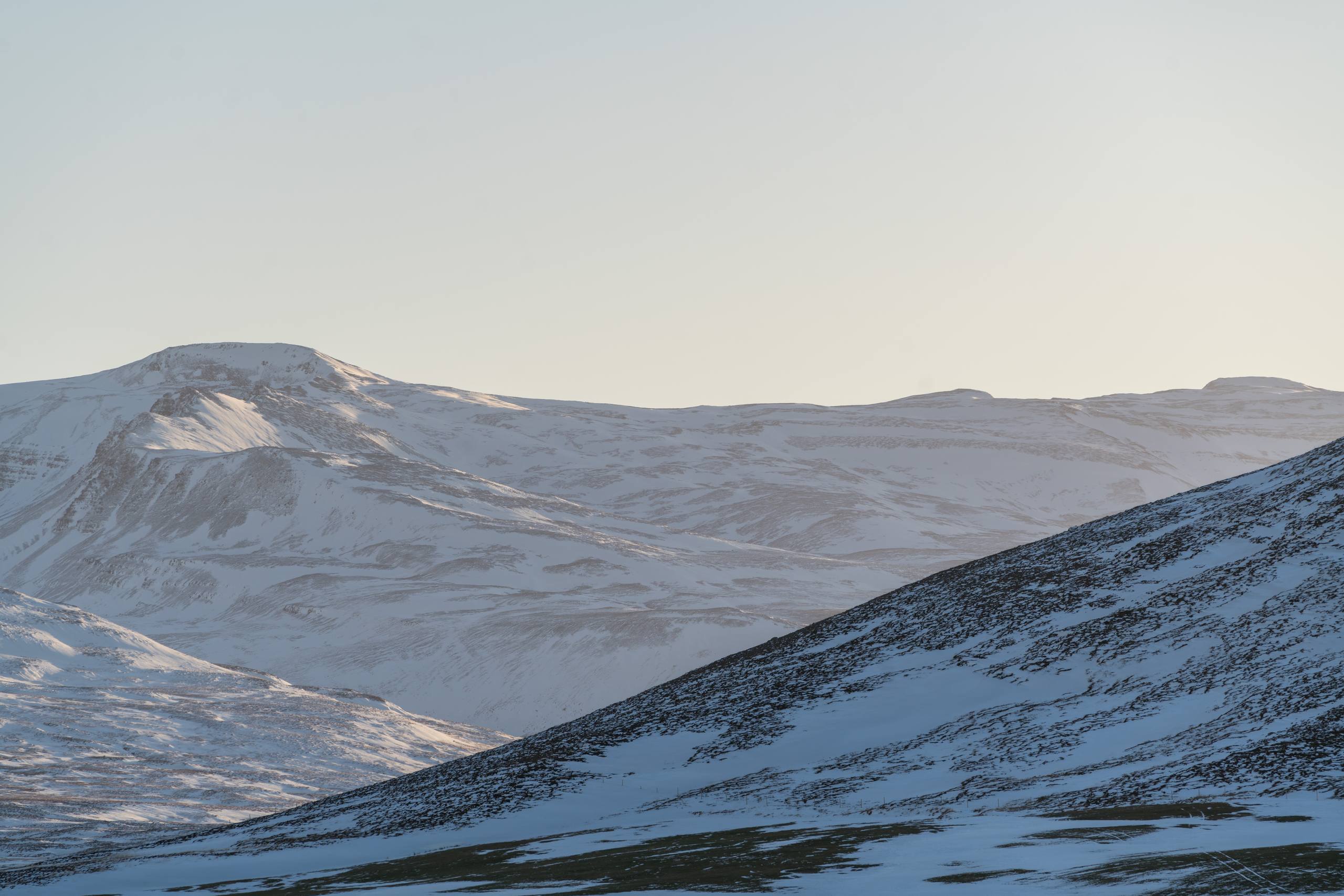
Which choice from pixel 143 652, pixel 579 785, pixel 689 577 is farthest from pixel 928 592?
pixel 689 577

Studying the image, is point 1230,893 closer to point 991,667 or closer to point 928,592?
point 991,667

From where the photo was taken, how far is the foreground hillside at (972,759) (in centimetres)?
2655

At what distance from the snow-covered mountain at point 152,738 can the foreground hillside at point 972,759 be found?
18832mm

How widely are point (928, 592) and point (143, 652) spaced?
7738 centimetres

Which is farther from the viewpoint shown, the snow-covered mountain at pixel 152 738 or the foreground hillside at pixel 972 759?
the snow-covered mountain at pixel 152 738

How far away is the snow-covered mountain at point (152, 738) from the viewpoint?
2618 inches

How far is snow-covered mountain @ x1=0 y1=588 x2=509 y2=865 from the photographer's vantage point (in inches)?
2618

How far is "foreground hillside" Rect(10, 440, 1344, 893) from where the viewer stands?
87.1 ft

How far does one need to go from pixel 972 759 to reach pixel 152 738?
207 feet

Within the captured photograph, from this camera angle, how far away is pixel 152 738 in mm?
88500

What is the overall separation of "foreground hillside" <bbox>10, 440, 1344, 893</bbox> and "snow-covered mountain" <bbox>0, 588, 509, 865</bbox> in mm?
18832

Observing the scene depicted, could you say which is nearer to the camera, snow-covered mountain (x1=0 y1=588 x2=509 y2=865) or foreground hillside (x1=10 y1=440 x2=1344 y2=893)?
foreground hillside (x1=10 y1=440 x2=1344 y2=893)

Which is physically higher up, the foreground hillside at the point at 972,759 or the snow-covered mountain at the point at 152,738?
the foreground hillside at the point at 972,759

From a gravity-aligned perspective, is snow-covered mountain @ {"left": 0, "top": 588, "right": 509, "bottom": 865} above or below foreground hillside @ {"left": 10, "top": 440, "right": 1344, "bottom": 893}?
below
